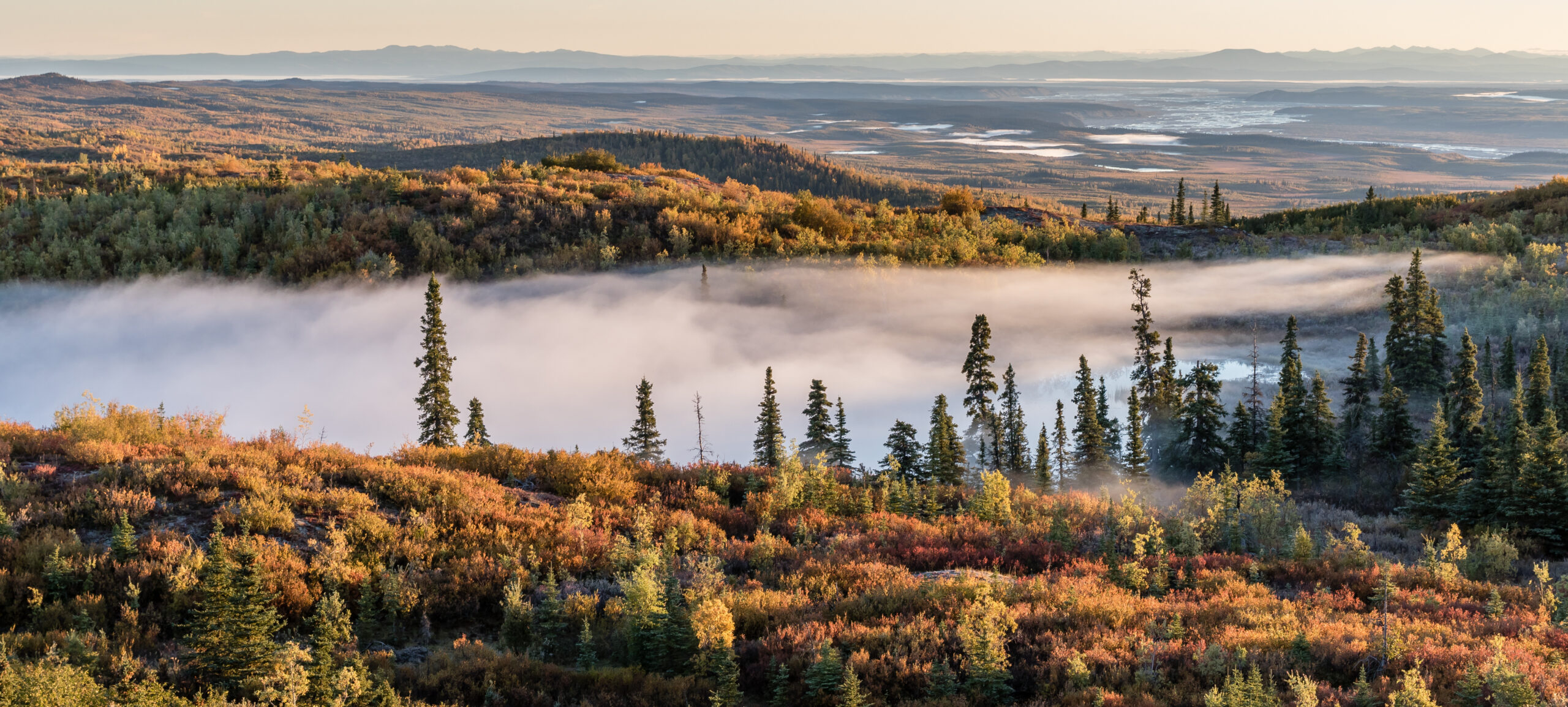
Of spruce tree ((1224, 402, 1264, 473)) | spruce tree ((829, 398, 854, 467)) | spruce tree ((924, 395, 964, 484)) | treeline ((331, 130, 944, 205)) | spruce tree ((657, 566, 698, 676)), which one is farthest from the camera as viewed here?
treeline ((331, 130, 944, 205))

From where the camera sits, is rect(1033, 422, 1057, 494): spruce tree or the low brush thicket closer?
the low brush thicket

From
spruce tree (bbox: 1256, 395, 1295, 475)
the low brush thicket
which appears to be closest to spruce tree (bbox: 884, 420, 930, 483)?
spruce tree (bbox: 1256, 395, 1295, 475)

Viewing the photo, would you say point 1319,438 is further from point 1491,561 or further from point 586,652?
point 586,652

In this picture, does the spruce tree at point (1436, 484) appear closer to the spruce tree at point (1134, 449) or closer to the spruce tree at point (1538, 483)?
the spruce tree at point (1538, 483)

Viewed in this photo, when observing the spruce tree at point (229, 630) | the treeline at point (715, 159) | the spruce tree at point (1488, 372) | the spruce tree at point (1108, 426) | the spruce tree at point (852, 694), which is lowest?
the spruce tree at point (1108, 426)

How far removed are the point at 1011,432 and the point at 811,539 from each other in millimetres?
16706

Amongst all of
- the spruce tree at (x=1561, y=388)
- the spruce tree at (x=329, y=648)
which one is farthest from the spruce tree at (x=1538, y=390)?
the spruce tree at (x=329, y=648)

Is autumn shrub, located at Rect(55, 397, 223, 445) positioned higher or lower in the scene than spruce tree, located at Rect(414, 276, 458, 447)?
higher

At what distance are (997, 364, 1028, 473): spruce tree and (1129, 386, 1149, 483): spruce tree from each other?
0.86m

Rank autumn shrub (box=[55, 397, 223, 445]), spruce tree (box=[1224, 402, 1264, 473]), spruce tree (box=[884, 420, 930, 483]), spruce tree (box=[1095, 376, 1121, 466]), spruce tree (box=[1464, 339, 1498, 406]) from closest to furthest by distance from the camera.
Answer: autumn shrub (box=[55, 397, 223, 445]) → spruce tree (box=[1464, 339, 1498, 406]) → spruce tree (box=[884, 420, 930, 483]) → spruce tree (box=[1224, 402, 1264, 473]) → spruce tree (box=[1095, 376, 1121, 466])

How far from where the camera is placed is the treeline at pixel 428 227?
32406mm

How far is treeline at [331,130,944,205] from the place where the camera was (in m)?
170

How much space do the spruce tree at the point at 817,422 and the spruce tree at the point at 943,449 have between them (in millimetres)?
3007

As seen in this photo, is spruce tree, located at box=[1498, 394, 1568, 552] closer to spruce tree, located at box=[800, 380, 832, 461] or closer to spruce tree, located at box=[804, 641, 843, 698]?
spruce tree, located at box=[800, 380, 832, 461]
